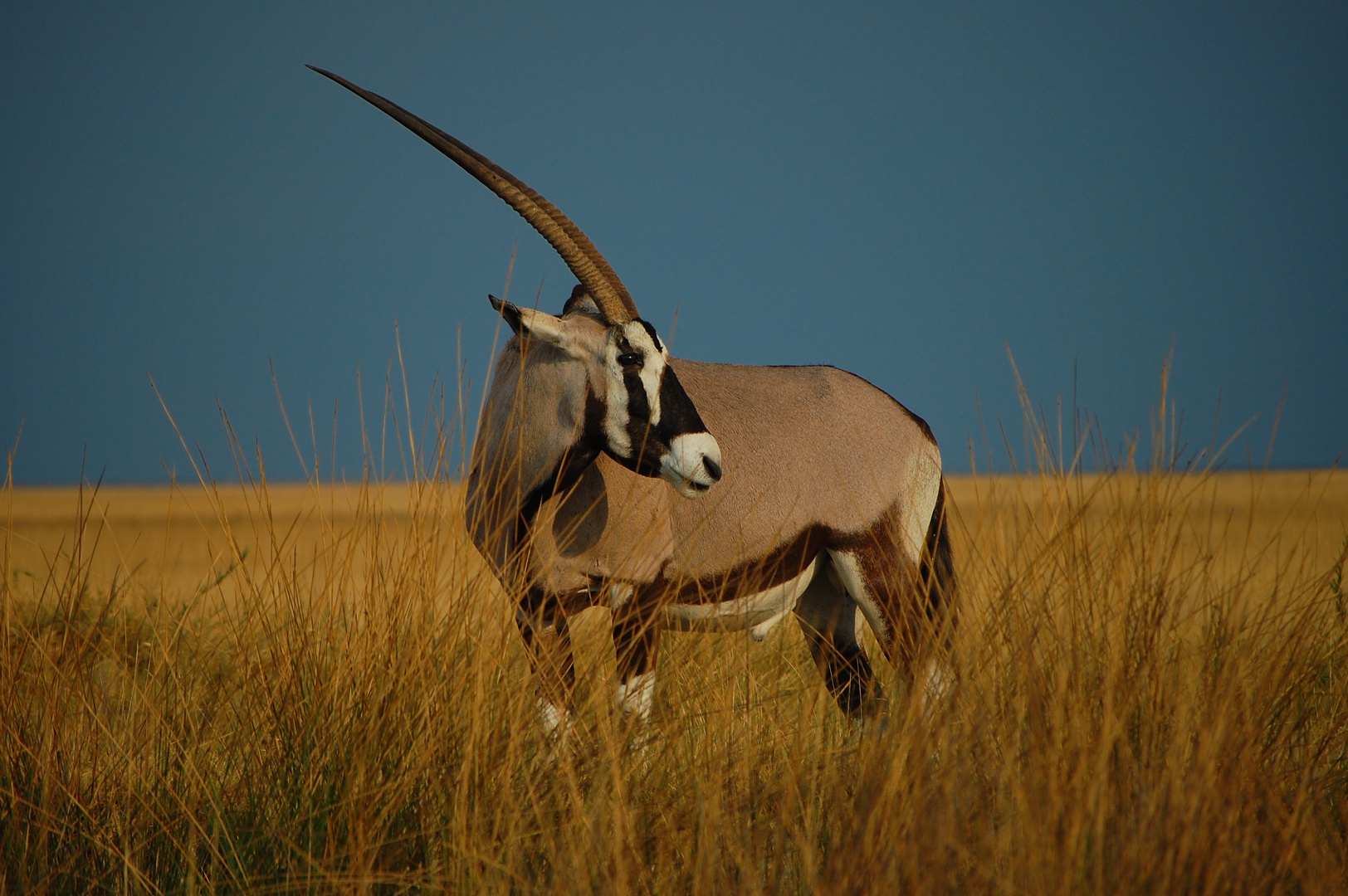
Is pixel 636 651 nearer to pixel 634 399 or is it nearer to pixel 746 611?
pixel 746 611

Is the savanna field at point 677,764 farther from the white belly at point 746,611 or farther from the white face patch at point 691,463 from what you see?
the white face patch at point 691,463

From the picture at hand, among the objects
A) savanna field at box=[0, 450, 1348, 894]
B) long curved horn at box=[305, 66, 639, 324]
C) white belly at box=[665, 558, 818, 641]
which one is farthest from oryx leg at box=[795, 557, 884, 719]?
long curved horn at box=[305, 66, 639, 324]

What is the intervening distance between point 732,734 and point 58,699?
6.23 ft

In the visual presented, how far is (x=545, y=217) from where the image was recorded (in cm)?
324

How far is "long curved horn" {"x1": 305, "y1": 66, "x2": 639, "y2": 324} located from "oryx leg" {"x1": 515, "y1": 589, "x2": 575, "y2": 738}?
1.02 metres

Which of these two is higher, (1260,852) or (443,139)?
(443,139)

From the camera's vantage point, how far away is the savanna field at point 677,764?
6.16 feet

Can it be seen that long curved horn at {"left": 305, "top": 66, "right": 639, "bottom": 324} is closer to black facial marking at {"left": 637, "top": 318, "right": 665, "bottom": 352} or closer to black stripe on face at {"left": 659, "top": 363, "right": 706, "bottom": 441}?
black facial marking at {"left": 637, "top": 318, "right": 665, "bottom": 352}

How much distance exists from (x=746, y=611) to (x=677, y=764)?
0.95 metres

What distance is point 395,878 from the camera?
1992 millimetres

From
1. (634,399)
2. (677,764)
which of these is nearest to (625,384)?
(634,399)

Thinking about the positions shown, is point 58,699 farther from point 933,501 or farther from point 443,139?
point 933,501

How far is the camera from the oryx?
3.13 metres

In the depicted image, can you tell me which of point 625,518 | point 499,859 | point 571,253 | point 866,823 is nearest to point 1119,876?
point 866,823
